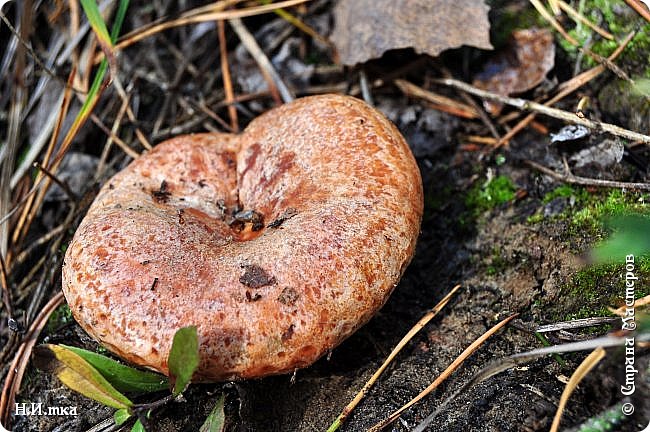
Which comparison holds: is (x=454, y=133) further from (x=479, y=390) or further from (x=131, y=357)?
(x=131, y=357)

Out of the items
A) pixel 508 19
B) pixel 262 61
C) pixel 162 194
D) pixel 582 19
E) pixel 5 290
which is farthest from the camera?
A: pixel 262 61

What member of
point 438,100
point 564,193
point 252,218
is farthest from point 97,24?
point 564,193

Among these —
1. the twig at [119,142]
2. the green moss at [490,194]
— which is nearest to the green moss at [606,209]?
the green moss at [490,194]

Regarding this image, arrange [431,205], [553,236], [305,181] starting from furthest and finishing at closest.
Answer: [431,205]
[553,236]
[305,181]

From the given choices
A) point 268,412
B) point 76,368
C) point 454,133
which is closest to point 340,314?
point 268,412

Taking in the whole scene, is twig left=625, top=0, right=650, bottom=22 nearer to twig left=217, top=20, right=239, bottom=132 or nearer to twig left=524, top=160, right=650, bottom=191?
twig left=524, top=160, right=650, bottom=191

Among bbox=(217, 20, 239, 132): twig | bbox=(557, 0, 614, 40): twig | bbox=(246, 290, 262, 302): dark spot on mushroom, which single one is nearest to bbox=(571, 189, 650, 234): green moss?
bbox=(557, 0, 614, 40): twig

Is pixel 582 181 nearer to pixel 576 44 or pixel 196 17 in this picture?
pixel 576 44
